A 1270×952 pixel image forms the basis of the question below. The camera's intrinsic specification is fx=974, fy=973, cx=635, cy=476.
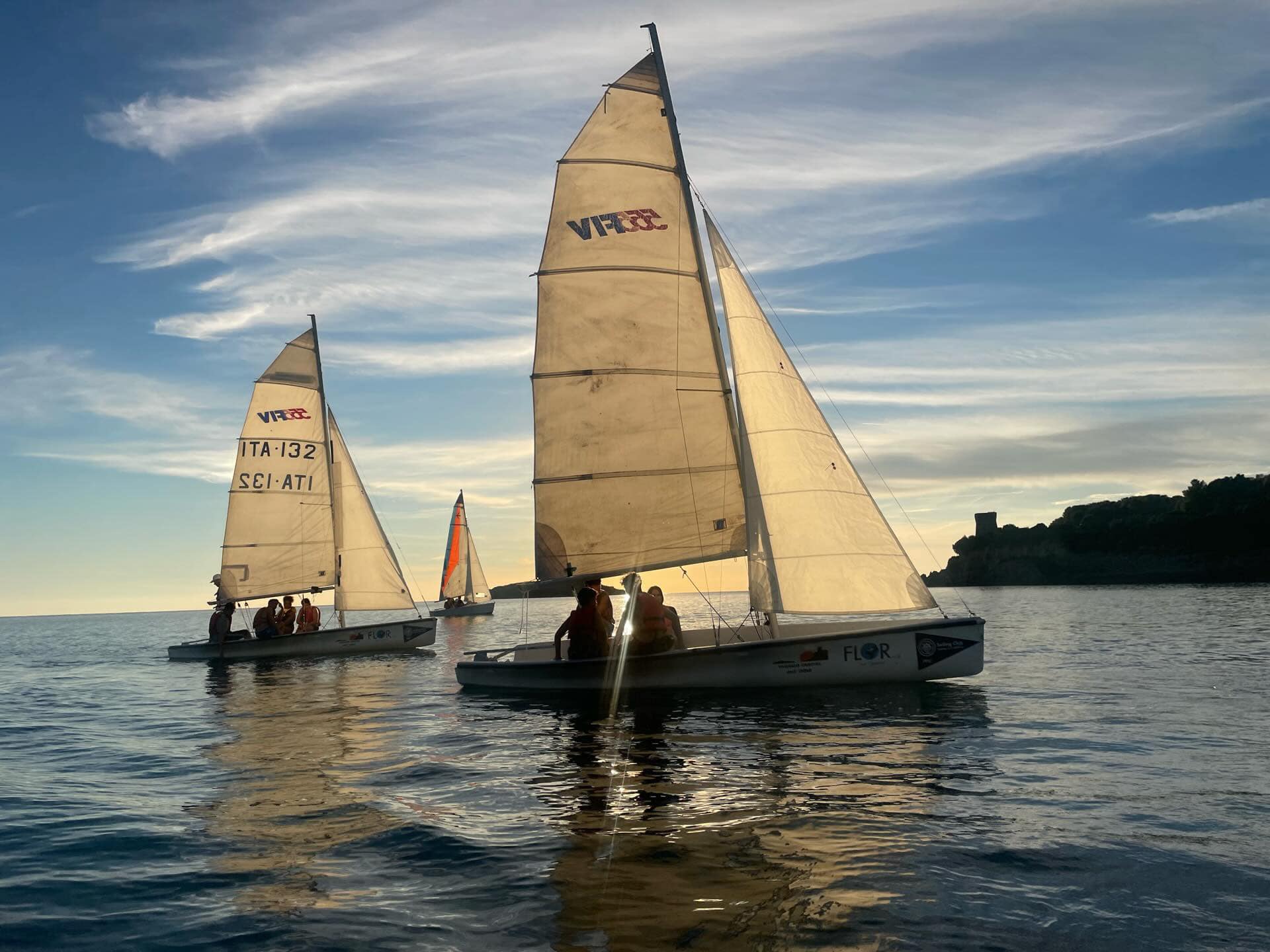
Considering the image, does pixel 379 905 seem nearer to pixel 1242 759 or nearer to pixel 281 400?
pixel 1242 759

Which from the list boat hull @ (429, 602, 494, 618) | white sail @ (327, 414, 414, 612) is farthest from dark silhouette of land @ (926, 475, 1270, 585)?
white sail @ (327, 414, 414, 612)

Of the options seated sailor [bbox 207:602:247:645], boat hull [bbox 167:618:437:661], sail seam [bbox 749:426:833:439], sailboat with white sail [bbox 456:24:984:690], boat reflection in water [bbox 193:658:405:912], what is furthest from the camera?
seated sailor [bbox 207:602:247:645]

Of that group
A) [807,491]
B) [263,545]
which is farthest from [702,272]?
[263,545]

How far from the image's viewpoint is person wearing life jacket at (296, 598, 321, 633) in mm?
35812

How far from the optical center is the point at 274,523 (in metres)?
36.9

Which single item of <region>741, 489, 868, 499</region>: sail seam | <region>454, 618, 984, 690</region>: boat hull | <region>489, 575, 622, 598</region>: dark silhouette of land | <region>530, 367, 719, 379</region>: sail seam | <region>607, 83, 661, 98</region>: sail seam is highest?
<region>607, 83, 661, 98</region>: sail seam

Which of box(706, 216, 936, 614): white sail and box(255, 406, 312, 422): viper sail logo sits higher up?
box(255, 406, 312, 422): viper sail logo

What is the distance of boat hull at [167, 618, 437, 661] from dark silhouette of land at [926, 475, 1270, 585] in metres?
98.3

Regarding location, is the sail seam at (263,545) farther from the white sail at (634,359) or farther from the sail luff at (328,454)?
the white sail at (634,359)

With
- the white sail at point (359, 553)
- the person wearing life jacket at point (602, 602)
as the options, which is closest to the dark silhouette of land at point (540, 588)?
the person wearing life jacket at point (602, 602)

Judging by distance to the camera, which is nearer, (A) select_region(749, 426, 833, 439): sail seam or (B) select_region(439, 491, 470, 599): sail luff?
(A) select_region(749, 426, 833, 439): sail seam

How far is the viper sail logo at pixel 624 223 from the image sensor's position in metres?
19.1

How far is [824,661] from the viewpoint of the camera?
17219mm

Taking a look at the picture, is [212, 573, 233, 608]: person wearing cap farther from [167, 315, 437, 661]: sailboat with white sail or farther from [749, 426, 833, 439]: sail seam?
[749, 426, 833, 439]: sail seam
